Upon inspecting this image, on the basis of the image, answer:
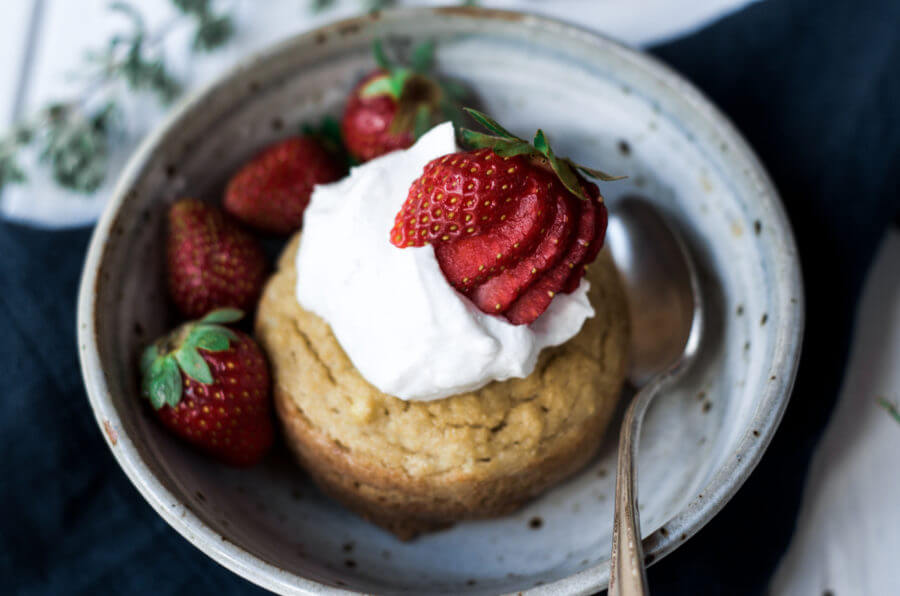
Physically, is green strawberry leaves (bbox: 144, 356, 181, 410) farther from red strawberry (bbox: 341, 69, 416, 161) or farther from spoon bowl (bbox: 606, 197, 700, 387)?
spoon bowl (bbox: 606, 197, 700, 387)

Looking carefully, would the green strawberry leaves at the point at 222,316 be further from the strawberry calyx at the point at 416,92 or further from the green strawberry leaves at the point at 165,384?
the strawberry calyx at the point at 416,92

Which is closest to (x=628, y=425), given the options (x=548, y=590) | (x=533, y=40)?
(x=548, y=590)

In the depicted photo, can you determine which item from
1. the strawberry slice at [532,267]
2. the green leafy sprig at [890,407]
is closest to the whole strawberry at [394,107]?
the strawberry slice at [532,267]

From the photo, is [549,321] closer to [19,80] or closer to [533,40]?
[533,40]

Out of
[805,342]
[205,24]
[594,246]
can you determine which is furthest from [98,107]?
[805,342]

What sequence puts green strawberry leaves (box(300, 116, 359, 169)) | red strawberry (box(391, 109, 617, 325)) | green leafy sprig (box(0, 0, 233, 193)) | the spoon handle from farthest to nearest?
green leafy sprig (box(0, 0, 233, 193)) → green strawberry leaves (box(300, 116, 359, 169)) → red strawberry (box(391, 109, 617, 325)) → the spoon handle

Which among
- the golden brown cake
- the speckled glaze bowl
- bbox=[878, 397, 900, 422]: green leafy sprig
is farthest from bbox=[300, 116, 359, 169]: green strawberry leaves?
bbox=[878, 397, 900, 422]: green leafy sprig

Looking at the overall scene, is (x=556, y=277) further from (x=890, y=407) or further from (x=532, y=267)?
(x=890, y=407)
